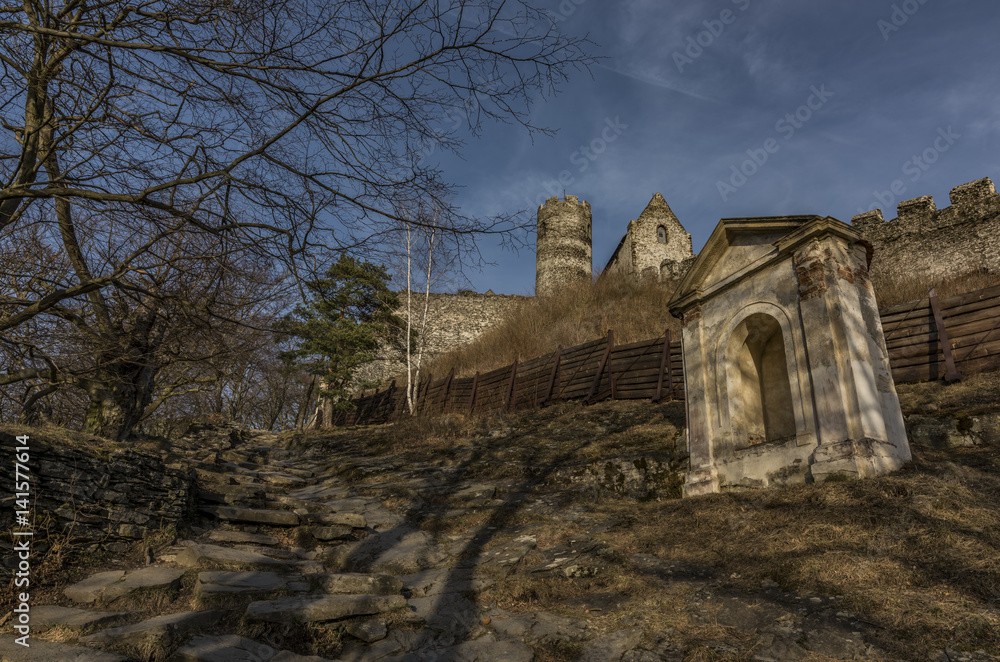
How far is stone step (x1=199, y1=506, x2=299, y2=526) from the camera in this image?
7004 mm

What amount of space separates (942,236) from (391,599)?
70.0ft

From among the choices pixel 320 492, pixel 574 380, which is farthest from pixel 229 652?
pixel 574 380

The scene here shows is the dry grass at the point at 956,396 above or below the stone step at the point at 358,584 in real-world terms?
above

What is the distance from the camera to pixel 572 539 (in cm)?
635

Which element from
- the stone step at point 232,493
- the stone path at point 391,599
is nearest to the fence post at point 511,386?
the stone path at point 391,599

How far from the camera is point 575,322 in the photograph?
20.9 m

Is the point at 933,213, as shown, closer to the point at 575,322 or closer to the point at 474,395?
the point at 575,322

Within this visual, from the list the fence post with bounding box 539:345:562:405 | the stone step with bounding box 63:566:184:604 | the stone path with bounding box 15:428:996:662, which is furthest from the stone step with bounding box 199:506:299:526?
the fence post with bounding box 539:345:562:405

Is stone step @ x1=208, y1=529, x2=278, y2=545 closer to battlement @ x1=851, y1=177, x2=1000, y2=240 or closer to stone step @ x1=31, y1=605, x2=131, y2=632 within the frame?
stone step @ x1=31, y1=605, x2=131, y2=632

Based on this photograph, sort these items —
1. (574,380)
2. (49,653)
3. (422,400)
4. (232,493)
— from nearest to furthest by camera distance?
(49,653)
(232,493)
(574,380)
(422,400)

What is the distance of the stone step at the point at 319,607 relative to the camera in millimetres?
4047

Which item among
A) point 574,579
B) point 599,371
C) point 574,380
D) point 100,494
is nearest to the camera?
point 574,579

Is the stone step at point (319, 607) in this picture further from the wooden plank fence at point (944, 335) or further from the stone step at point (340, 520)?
the wooden plank fence at point (944, 335)

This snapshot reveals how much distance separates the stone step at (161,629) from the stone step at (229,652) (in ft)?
0.55
